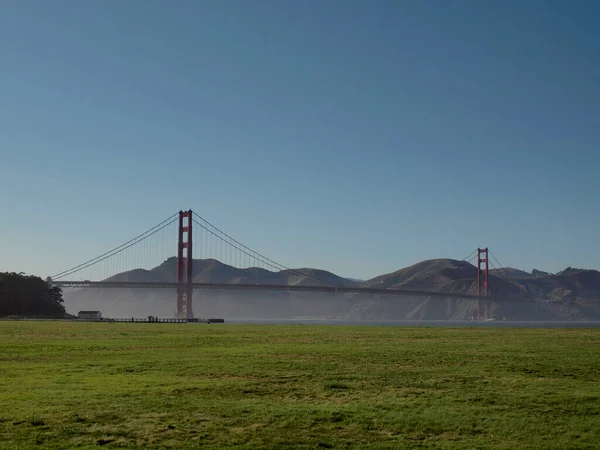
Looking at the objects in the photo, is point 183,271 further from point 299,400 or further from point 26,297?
point 299,400

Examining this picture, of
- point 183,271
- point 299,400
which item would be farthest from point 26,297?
point 299,400

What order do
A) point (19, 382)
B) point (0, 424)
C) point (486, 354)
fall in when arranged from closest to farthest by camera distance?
1. point (0, 424)
2. point (19, 382)
3. point (486, 354)

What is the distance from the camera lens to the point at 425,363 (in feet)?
107

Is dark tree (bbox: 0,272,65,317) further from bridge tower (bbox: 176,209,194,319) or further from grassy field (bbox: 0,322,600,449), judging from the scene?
grassy field (bbox: 0,322,600,449)

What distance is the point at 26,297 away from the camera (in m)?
132

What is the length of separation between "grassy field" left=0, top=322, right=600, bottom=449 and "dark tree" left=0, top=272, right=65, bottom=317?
9889 cm

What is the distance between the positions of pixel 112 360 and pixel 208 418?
50.6 ft

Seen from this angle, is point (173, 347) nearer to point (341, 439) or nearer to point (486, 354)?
point (486, 354)

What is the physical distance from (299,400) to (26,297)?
119557 mm

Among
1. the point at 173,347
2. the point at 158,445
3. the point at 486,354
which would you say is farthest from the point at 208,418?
the point at 173,347

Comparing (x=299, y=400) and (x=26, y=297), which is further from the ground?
(x=26, y=297)

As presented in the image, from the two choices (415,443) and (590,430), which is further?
(590,430)

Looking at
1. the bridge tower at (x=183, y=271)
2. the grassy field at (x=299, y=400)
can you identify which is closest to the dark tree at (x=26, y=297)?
the bridge tower at (x=183, y=271)

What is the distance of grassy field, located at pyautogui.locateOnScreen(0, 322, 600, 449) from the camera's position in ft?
57.8
